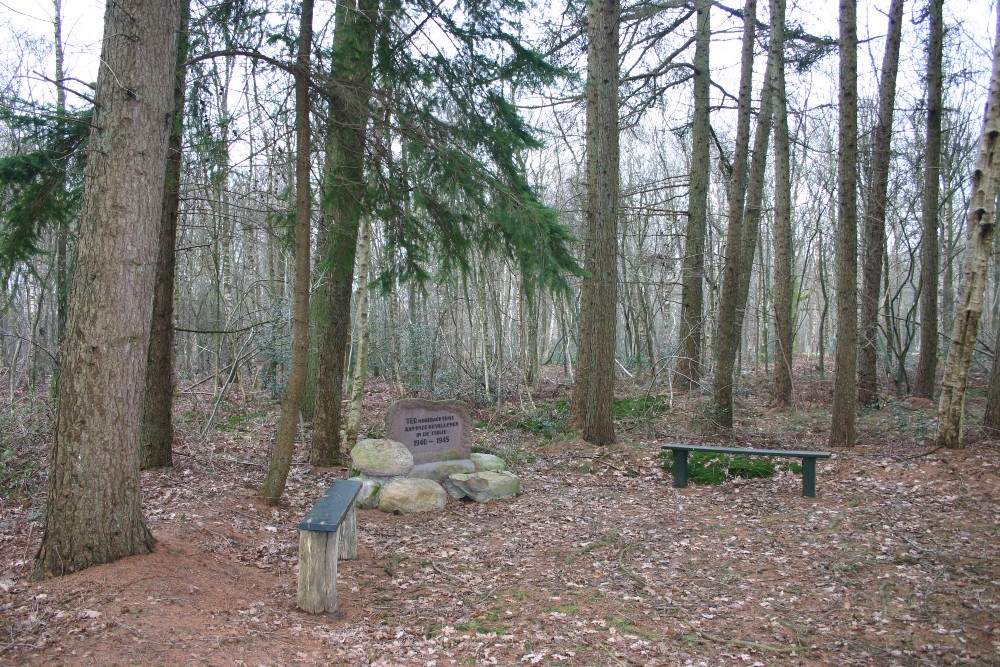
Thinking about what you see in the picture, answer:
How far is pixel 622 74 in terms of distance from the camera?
12812 millimetres

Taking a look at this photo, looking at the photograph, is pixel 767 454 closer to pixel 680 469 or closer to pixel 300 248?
pixel 680 469

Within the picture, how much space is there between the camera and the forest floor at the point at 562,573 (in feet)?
12.4

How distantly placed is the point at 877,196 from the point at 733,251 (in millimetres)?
4384

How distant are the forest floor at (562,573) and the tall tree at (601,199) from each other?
61.8 inches

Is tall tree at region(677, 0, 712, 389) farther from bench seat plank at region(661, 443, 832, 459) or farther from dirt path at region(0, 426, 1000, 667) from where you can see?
dirt path at region(0, 426, 1000, 667)

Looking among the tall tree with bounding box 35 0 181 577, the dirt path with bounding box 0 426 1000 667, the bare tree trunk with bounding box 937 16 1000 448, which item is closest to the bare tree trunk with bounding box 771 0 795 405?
the bare tree trunk with bounding box 937 16 1000 448

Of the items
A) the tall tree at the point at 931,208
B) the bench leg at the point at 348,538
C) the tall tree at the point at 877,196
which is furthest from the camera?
the tall tree at the point at 931,208

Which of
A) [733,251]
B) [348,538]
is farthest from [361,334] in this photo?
[733,251]

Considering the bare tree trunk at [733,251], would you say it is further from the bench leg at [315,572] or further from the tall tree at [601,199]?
the bench leg at [315,572]

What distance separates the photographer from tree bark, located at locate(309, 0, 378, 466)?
657 cm

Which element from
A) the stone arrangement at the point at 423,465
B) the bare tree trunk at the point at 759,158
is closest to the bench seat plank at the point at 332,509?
the stone arrangement at the point at 423,465

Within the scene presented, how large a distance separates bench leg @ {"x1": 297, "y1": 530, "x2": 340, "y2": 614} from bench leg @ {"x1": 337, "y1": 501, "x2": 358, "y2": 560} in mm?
1165

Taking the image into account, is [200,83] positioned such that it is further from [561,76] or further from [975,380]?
[975,380]

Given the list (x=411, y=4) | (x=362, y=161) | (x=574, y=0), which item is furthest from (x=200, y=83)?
(x=574, y=0)
